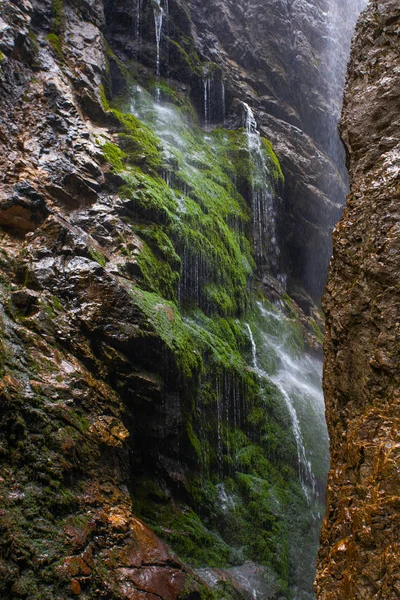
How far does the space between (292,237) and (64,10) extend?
12120 millimetres

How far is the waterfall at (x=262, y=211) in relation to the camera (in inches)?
674

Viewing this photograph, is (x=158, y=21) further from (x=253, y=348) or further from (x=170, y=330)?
(x=170, y=330)

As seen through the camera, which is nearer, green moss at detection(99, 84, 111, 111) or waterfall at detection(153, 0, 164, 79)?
green moss at detection(99, 84, 111, 111)

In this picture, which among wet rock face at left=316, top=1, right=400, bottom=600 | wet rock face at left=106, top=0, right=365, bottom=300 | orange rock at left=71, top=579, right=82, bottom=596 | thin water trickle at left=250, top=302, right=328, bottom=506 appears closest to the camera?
wet rock face at left=316, top=1, right=400, bottom=600

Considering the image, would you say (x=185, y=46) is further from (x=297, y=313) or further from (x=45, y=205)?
(x=45, y=205)

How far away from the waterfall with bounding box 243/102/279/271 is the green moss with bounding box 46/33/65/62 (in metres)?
7.71

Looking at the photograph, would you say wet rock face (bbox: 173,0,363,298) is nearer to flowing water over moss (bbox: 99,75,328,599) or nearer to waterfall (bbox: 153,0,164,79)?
waterfall (bbox: 153,0,164,79)

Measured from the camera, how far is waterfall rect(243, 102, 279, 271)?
56.1 ft

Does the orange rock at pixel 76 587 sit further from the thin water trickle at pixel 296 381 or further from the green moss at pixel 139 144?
the green moss at pixel 139 144

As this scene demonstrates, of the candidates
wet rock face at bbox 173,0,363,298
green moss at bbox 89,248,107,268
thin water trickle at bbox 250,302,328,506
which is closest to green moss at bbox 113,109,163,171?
green moss at bbox 89,248,107,268

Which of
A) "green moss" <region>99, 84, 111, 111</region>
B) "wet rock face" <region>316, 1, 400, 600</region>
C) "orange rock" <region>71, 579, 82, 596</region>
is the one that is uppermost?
"green moss" <region>99, 84, 111, 111</region>

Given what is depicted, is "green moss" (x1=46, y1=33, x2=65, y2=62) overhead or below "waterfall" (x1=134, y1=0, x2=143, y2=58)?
below

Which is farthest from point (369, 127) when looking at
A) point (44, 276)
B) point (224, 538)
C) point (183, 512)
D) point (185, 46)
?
point (185, 46)

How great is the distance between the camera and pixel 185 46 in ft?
64.5
